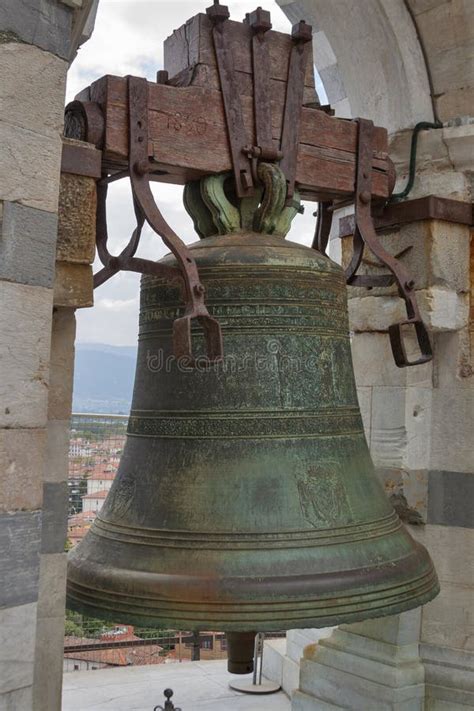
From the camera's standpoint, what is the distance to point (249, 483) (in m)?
1.99

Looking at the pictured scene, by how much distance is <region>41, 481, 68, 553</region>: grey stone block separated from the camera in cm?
208

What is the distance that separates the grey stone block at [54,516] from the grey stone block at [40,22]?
3.24 feet

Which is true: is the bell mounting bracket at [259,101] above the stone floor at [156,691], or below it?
above

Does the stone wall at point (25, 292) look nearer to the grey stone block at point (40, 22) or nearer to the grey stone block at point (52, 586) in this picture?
the grey stone block at point (40, 22)

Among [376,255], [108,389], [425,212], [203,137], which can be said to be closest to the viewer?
[203,137]

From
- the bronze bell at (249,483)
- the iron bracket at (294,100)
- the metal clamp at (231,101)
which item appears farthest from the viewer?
the iron bracket at (294,100)

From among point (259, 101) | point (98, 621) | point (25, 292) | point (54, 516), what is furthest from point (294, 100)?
point (98, 621)

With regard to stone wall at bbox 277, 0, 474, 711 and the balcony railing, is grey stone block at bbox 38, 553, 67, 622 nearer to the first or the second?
stone wall at bbox 277, 0, 474, 711

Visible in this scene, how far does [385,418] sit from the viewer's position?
3076mm

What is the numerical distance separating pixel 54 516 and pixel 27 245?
0.68 metres

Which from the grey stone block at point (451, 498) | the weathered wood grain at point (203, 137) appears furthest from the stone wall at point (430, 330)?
the weathered wood grain at point (203, 137)

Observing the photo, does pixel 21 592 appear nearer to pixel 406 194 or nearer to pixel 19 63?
pixel 19 63

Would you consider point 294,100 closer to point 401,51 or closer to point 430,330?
point 401,51
